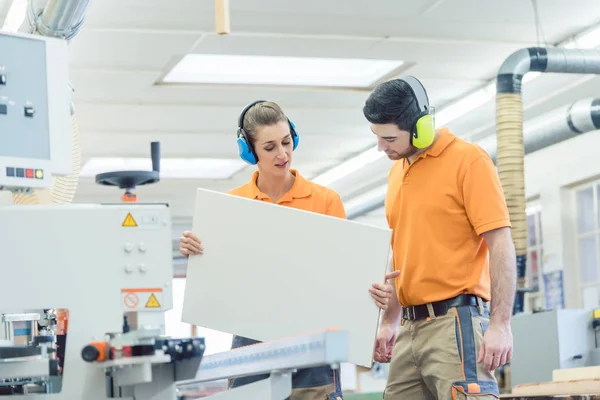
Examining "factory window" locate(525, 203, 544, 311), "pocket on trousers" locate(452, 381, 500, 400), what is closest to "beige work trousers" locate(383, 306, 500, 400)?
"pocket on trousers" locate(452, 381, 500, 400)

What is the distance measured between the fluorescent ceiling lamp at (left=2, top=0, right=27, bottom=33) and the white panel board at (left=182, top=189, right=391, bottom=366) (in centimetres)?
278

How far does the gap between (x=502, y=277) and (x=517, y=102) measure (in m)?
3.62

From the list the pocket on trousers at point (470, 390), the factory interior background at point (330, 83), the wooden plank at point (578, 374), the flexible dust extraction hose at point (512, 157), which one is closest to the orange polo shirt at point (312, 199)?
the pocket on trousers at point (470, 390)

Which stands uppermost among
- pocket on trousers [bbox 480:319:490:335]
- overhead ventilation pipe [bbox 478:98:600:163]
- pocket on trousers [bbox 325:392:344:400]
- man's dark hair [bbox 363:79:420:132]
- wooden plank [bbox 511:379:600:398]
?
overhead ventilation pipe [bbox 478:98:600:163]

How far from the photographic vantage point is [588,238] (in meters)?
7.89

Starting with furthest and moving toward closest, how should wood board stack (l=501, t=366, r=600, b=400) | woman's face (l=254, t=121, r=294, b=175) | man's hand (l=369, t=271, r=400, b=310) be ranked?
wood board stack (l=501, t=366, r=600, b=400)
woman's face (l=254, t=121, r=294, b=175)
man's hand (l=369, t=271, r=400, b=310)

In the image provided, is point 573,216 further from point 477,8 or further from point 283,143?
point 283,143

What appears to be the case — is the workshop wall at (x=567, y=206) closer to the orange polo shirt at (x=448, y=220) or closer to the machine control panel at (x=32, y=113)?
the orange polo shirt at (x=448, y=220)

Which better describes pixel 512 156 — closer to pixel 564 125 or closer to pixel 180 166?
pixel 564 125

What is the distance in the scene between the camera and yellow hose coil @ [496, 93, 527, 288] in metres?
5.74

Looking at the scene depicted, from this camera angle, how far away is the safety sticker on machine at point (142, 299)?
75.3 inches

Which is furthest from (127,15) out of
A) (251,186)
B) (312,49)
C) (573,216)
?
(573,216)

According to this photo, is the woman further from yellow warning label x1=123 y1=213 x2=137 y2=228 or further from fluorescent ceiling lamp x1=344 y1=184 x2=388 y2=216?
fluorescent ceiling lamp x1=344 y1=184 x2=388 y2=216

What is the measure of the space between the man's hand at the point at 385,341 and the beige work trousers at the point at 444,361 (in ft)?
0.44
